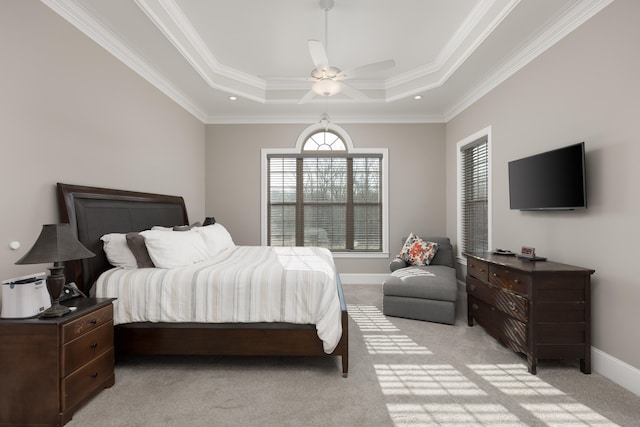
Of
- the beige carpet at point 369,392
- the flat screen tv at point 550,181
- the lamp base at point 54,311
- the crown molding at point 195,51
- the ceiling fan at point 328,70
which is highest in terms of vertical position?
the crown molding at point 195,51

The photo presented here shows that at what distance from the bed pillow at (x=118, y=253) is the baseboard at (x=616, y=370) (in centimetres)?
374

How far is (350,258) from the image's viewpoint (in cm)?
532

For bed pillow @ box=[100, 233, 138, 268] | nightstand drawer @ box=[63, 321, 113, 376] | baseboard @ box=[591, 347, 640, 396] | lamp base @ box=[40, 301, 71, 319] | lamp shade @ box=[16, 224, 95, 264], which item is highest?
lamp shade @ box=[16, 224, 95, 264]

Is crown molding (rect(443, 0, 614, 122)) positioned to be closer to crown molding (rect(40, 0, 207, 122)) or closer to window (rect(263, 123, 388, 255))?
window (rect(263, 123, 388, 255))

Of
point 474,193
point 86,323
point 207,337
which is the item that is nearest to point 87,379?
point 86,323

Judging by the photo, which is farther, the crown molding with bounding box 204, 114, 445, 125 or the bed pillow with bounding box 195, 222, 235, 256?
the crown molding with bounding box 204, 114, 445, 125

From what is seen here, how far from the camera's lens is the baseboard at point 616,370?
2.10 m

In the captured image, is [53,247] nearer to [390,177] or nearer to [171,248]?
[171,248]

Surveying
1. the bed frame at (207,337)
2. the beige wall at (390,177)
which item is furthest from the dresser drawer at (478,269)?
the beige wall at (390,177)

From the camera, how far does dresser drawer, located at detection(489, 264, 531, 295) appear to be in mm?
2445

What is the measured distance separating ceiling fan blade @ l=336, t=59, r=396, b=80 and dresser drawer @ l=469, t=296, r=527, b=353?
2.47 meters

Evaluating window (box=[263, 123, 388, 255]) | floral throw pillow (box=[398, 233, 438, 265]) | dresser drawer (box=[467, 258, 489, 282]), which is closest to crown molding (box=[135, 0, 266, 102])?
window (box=[263, 123, 388, 255])

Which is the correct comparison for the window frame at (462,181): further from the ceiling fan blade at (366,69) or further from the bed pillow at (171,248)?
the bed pillow at (171,248)

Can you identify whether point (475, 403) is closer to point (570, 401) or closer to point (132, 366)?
point (570, 401)
